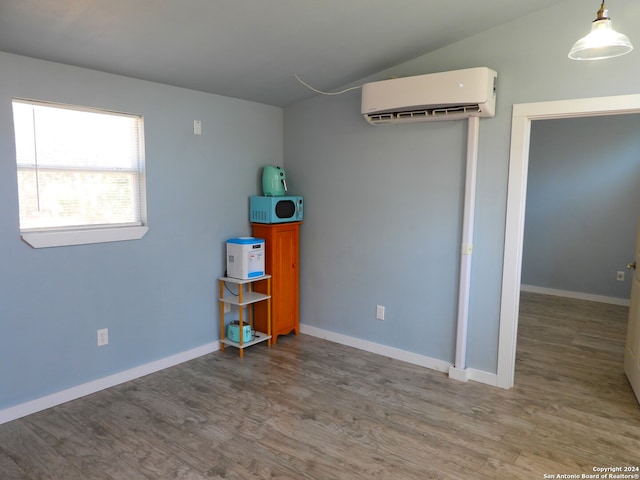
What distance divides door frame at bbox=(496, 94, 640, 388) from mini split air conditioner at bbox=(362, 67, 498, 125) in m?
0.23

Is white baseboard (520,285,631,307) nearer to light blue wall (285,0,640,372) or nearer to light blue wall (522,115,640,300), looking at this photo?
light blue wall (522,115,640,300)

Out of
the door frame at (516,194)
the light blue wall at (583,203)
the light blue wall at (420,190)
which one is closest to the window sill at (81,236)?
the light blue wall at (420,190)

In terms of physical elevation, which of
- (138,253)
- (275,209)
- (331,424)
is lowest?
(331,424)

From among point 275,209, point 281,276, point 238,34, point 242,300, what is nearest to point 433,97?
point 238,34

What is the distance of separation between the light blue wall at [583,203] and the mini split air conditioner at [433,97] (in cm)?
312

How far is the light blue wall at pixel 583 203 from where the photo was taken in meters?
5.23

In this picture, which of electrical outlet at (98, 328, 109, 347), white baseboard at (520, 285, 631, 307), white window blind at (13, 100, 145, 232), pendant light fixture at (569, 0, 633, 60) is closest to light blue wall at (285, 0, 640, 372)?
pendant light fixture at (569, 0, 633, 60)

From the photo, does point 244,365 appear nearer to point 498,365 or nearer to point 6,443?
point 6,443

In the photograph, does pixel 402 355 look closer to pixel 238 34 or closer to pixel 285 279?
pixel 285 279

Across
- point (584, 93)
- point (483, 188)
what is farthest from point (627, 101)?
point (483, 188)

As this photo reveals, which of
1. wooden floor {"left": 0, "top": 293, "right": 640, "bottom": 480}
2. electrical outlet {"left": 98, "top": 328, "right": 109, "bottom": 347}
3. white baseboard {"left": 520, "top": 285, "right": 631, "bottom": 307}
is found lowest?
wooden floor {"left": 0, "top": 293, "right": 640, "bottom": 480}

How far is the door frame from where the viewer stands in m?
2.78

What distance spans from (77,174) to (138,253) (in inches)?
26.3

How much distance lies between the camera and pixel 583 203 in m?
5.53
